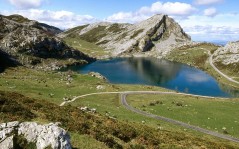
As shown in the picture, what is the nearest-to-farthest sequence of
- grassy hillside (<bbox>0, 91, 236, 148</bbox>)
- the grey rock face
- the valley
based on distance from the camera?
the grey rock face → grassy hillside (<bbox>0, 91, 236, 148</bbox>) → the valley

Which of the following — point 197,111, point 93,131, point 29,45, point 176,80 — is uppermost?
point 29,45

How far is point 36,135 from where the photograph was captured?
27.2 meters

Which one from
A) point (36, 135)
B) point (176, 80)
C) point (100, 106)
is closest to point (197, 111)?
point (100, 106)

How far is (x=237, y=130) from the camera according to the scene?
64562 millimetres

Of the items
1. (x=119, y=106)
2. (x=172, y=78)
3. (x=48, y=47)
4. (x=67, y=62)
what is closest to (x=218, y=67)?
(x=172, y=78)

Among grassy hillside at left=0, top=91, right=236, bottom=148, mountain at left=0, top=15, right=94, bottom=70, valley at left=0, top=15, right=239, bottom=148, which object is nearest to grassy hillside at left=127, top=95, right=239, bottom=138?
valley at left=0, top=15, right=239, bottom=148

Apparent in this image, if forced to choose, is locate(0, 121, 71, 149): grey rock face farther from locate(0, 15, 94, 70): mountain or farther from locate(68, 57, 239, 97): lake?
locate(0, 15, 94, 70): mountain

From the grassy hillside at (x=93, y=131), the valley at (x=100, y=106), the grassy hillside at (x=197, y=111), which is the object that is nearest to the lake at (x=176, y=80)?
the valley at (x=100, y=106)

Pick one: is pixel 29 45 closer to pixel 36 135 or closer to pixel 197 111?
pixel 197 111

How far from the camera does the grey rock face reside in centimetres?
2584

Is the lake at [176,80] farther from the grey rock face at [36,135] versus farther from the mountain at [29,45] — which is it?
the grey rock face at [36,135]

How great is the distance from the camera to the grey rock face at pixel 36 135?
2584cm

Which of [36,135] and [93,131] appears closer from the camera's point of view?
[36,135]

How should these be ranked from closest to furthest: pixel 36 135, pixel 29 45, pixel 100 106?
pixel 36 135 < pixel 100 106 < pixel 29 45
